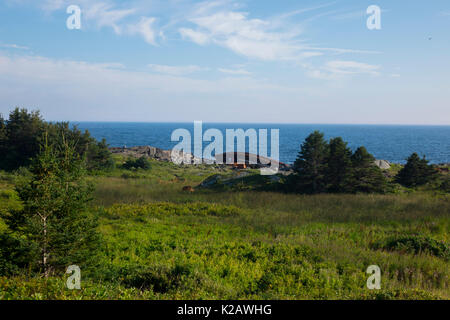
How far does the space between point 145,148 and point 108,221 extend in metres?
52.1

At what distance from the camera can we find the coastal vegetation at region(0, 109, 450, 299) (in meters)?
7.72

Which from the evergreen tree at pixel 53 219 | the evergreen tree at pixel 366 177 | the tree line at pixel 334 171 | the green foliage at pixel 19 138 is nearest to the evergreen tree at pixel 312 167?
the tree line at pixel 334 171

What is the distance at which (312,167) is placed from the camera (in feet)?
86.7

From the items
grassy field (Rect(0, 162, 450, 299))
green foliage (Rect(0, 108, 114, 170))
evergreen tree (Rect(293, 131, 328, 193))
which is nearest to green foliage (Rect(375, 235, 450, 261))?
grassy field (Rect(0, 162, 450, 299))

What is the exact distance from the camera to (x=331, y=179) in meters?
26.4

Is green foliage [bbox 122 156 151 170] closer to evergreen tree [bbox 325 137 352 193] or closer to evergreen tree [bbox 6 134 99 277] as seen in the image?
evergreen tree [bbox 325 137 352 193]

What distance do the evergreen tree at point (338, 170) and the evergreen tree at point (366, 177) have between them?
56 centimetres

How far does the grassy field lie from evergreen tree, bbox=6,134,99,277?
0.68 m

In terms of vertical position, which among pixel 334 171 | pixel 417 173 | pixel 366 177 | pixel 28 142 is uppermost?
pixel 28 142

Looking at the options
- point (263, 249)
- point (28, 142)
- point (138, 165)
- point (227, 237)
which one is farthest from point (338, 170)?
point (28, 142)

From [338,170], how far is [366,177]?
8.25 feet

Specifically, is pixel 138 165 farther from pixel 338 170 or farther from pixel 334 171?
pixel 338 170
